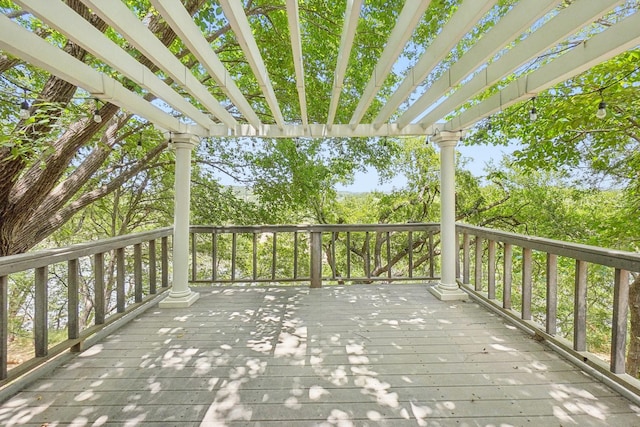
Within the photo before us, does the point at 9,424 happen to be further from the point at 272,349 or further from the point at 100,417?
the point at 272,349

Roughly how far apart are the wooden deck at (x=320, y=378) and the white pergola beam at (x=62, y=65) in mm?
1984

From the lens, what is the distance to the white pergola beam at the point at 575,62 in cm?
148

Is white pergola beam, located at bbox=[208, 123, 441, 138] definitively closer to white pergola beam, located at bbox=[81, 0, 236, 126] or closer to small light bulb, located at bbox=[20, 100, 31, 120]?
white pergola beam, located at bbox=[81, 0, 236, 126]

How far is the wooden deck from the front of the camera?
1.68 m

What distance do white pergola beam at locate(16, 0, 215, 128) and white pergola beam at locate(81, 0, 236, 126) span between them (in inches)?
8.3

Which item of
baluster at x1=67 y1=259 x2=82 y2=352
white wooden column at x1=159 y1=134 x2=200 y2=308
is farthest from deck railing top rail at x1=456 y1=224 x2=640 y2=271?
baluster at x1=67 y1=259 x2=82 y2=352

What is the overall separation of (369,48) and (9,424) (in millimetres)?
4441

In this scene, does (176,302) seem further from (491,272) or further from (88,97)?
(491,272)

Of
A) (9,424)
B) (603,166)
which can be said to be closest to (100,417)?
(9,424)

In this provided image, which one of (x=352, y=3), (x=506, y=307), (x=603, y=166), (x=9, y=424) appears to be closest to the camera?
(x=352, y=3)

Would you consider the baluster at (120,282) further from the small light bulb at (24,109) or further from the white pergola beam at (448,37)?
the white pergola beam at (448,37)

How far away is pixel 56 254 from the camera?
2.22 metres

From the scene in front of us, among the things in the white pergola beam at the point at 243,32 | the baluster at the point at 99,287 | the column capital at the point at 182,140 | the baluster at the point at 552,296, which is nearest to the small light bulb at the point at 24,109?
the baluster at the point at 99,287

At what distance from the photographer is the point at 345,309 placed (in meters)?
3.37
